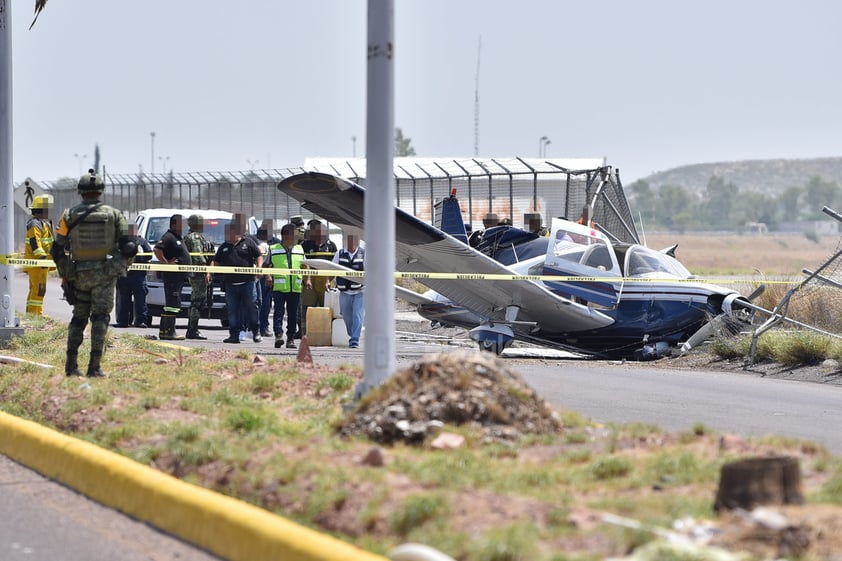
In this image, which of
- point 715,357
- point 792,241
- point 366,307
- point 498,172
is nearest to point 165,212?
point 498,172

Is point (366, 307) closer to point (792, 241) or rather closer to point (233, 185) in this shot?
point (233, 185)

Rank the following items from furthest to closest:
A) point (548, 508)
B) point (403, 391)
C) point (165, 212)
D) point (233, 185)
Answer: point (233, 185), point (165, 212), point (403, 391), point (548, 508)

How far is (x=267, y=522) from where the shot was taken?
621cm

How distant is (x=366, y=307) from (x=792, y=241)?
164 metres

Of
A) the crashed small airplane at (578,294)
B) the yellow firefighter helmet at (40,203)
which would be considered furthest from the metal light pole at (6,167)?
the crashed small airplane at (578,294)

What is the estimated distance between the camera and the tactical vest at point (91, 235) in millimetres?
11344

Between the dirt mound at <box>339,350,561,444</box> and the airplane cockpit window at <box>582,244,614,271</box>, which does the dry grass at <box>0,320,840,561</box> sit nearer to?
the dirt mound at <box>339,350,561,444</box>

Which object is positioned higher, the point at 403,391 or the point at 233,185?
the point at 233,185

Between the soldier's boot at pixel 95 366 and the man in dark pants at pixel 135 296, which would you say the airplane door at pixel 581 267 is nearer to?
the man in dark pants at pixel 135 296

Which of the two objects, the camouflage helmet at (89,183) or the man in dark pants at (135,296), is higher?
the camouflage helmet at (89,183)

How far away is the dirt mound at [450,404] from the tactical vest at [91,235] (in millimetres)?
4106

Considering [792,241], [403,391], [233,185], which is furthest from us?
[792,241]

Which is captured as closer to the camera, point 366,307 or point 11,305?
point 366,307

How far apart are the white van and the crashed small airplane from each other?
A: 496 centimetres
